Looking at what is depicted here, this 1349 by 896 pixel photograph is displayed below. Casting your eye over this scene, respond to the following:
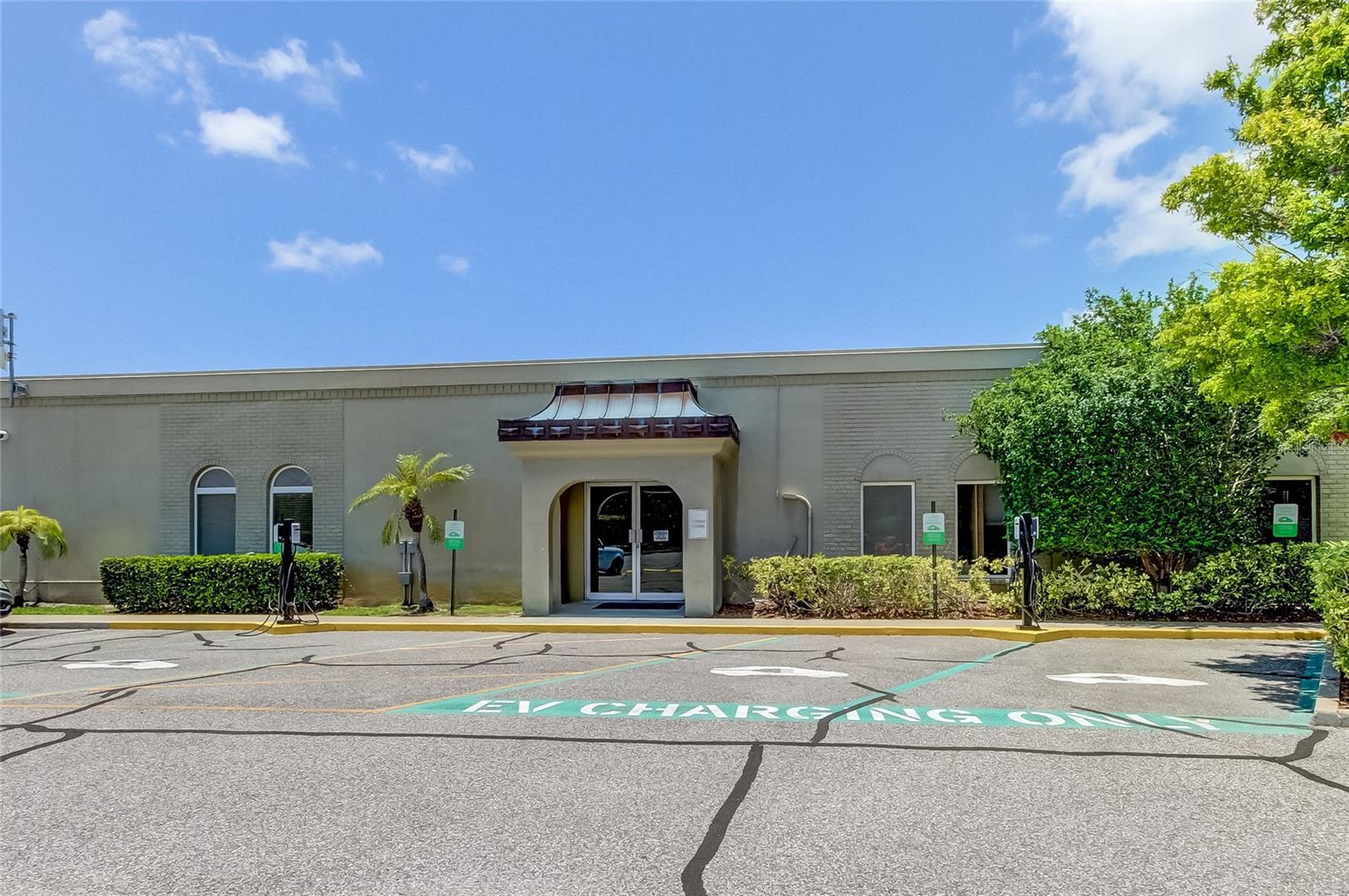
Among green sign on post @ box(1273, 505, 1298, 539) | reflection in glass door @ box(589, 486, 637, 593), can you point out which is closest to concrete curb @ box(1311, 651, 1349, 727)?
green sign on post @ box(1273, 505, 1298, 539)

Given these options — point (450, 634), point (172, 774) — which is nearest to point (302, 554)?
point (450, 634)

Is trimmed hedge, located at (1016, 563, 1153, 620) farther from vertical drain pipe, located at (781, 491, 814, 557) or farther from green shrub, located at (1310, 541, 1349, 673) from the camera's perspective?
vertical drain pipe, located at (781, 491, 814, 557)

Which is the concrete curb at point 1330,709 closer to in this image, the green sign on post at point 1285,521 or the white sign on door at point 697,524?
the green sign on post at point 1285,521

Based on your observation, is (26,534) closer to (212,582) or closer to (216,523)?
(216,523)

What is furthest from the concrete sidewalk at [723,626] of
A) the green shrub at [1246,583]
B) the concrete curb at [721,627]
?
the green shrub at [1246,583]

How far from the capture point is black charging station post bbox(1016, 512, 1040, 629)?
1370 centimetres

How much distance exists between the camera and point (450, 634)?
14.5 meters

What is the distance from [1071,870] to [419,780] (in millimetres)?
3934

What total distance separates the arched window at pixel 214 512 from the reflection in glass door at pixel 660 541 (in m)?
9.28

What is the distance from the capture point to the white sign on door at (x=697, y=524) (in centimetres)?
1561

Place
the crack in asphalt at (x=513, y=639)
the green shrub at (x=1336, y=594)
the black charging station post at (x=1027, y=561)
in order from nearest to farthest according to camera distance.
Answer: the green shrub at (x=1336, y=594) < the crack in asphalt at (x=513, y=639) < the black charging station post at (x=1027, y=561)

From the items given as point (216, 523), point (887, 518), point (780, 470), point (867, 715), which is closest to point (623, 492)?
point (780, 470)

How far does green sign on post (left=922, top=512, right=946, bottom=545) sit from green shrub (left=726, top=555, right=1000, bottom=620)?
1.81 ft

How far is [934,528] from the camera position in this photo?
15.1 m
